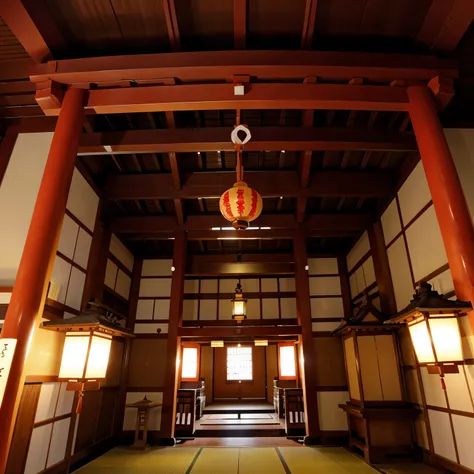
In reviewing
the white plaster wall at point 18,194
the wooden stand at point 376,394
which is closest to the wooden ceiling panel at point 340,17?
the white plaster wall at point 18,194

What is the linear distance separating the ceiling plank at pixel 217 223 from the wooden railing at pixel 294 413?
3683mm

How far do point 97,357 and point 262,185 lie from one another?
12.4 feet

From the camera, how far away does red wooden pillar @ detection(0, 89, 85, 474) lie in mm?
2480

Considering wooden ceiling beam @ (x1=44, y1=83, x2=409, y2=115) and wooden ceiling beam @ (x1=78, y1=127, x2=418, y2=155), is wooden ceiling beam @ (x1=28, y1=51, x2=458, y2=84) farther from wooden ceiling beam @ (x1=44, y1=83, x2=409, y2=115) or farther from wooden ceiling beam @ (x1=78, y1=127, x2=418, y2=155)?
wooden ceiling beam @ (x1=78, y1=127, x2=418, y2=155)

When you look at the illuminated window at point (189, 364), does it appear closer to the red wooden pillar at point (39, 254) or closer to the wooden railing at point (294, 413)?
the wooden railing at point (294, 413)

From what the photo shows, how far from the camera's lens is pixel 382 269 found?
19.7 feet

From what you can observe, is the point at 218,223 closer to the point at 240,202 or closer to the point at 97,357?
the point at 240,202

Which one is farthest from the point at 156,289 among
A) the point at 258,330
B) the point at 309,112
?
the point at 309,112

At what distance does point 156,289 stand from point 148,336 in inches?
47.0

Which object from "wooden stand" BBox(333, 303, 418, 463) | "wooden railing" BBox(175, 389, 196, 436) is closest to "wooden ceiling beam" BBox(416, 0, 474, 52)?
"wooden stand" BBox(333, 303, 418, 463)

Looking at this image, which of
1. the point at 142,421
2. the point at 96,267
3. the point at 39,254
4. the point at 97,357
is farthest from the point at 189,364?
the point at 39,254

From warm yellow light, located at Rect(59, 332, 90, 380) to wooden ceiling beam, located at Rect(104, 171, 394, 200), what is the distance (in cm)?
284

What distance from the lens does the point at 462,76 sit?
3943mm

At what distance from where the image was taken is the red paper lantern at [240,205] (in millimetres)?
3611
